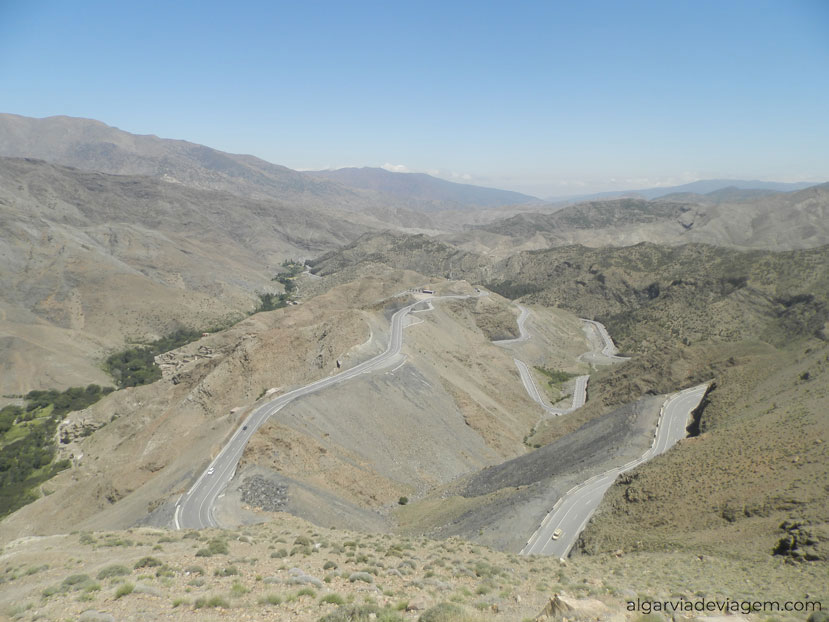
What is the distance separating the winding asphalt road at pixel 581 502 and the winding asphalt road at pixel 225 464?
1934 cm

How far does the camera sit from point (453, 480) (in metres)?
42.0

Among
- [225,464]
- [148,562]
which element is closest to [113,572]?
[148,562]

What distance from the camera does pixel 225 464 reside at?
32844 millimetres

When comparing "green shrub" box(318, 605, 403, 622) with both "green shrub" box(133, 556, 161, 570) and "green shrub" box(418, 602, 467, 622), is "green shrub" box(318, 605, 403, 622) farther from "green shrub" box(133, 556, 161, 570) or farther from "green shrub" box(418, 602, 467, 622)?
"green shrub" box(133, 556, 161, 570)

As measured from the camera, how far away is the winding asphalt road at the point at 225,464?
2702 cm

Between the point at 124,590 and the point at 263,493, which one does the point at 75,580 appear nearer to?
the point at 124,590

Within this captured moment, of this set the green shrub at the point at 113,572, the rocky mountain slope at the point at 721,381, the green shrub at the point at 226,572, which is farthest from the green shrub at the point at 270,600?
the rocky mountain slope at the point at 721,381

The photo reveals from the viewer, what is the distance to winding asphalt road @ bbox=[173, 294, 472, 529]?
2702 centimetres

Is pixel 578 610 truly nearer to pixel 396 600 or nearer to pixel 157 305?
pixel 396 600

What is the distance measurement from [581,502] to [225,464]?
25.4 meters

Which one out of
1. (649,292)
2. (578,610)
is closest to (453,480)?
(578,610)

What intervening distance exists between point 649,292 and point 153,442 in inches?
4422

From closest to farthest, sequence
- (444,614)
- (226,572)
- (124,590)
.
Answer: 1. (444,614)
2. (124,590)
3. (226,572)

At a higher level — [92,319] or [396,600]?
[396,600]
